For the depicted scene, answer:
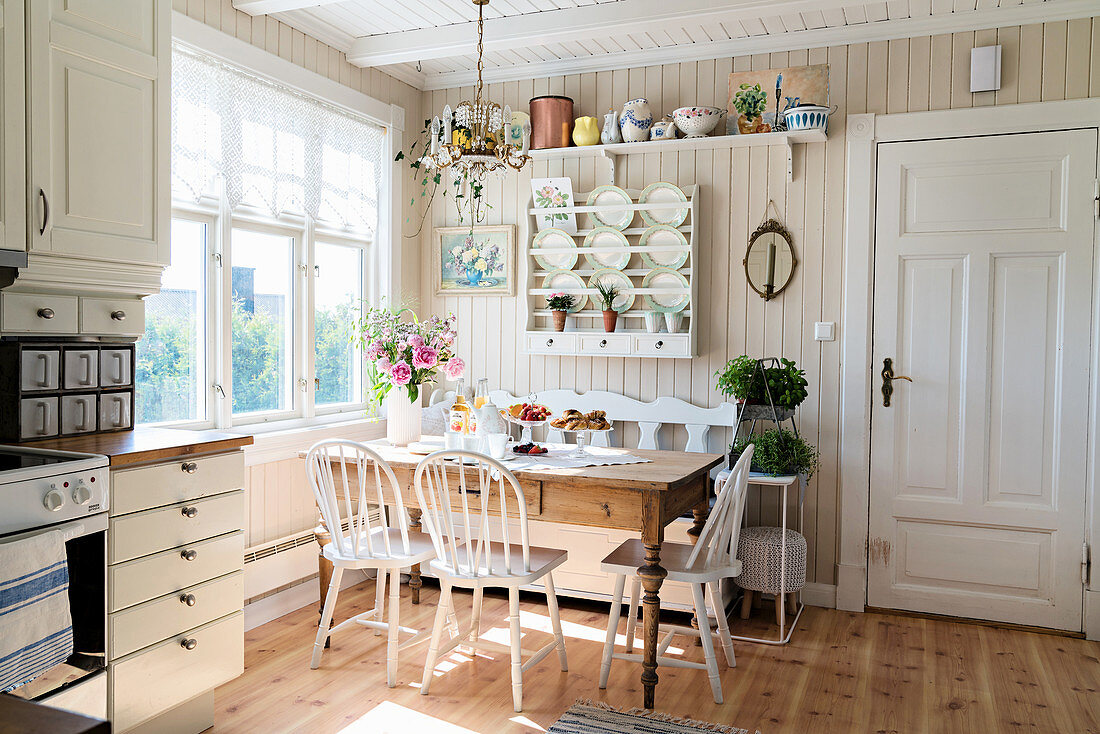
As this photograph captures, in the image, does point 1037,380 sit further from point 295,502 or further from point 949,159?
point 295,502

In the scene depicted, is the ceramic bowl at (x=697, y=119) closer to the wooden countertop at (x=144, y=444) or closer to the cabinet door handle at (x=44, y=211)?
the wooden countertop at (x=144, y=444)

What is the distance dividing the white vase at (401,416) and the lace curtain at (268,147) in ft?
3.37

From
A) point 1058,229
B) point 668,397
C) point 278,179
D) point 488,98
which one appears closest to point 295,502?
point 278,179

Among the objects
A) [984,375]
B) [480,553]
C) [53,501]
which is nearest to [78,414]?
[53,501]

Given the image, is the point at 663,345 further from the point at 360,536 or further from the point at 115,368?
the point at 115,368

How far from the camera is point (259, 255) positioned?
376 centimetres

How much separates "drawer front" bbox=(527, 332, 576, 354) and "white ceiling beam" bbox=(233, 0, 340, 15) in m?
1.90

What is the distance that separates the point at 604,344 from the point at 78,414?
7.91 ft

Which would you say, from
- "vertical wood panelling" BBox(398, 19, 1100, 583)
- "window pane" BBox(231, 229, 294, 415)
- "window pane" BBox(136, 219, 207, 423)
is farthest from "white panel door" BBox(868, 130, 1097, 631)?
"window pane" BBox(136, 219, 207, 423)

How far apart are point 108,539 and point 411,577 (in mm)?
1897

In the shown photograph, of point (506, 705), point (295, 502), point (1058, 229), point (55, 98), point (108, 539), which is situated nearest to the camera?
point (108, 539)

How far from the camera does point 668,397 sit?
4.21 metres

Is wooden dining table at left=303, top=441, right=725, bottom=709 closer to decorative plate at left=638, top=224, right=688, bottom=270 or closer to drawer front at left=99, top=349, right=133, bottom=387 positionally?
drawer front at left=99, top=349, right=133, bottom=387

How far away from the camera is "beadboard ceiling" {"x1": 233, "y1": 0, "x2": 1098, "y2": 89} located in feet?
11.5
